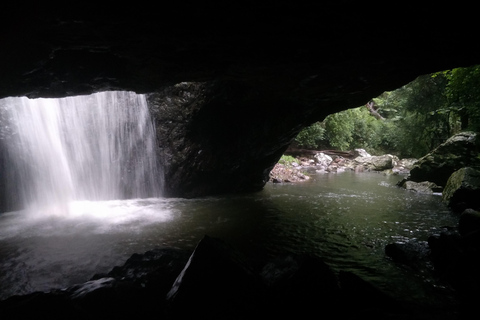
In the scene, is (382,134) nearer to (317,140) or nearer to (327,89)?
(317,140)

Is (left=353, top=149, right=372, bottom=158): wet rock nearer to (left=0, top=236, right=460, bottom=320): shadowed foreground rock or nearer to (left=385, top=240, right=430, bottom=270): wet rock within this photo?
(left=385, top=240, right=430, bottom=270): wet rock

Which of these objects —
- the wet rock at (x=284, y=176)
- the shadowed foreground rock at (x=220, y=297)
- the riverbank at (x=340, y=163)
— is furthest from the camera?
the riverbank at (x=340, y=163)

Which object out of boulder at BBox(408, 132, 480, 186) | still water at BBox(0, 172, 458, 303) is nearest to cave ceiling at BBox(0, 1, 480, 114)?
still water at BBox(0, 172, 458, 303)

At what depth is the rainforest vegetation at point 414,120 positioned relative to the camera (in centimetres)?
1191

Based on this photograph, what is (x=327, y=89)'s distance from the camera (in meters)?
7.45

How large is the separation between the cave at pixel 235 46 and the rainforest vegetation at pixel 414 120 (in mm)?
6333

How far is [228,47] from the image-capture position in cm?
484

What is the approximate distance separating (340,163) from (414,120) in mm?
9903

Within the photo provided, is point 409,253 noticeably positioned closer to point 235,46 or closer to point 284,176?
point 235,46

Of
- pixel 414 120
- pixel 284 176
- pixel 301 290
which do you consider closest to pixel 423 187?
pixel 284 176

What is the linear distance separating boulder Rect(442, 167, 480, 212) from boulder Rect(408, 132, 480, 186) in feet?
14.3

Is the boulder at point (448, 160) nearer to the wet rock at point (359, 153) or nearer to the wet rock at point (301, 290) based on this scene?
the wet rock at point (301, 290)

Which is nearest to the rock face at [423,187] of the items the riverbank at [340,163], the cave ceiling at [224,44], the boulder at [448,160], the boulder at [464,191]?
the boulder at [448,160]

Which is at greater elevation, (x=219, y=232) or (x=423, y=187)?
(x=219, y=232)
